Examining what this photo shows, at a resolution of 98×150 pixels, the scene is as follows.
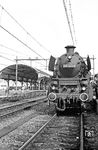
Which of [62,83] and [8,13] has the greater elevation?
[8,13]

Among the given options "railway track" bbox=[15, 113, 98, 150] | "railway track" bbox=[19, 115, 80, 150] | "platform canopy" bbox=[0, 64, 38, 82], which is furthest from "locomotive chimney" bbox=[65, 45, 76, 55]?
"platform canopy" bbox=[0, 64, 38, 82]

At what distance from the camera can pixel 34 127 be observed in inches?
328

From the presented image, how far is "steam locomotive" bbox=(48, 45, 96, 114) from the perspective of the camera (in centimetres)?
1053

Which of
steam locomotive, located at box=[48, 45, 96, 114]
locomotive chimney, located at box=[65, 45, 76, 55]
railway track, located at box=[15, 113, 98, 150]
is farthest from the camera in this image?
locomotive chimney, located at box=[65, 45, 76, 55]

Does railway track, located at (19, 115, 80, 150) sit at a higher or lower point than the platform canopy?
lower

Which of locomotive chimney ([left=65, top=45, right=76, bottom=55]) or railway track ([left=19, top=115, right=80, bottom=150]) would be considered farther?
locomotive chimney ([left=65, top=45, right=76, bottom=55])

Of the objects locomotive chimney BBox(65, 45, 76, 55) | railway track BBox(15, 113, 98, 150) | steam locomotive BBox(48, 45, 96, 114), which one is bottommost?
railway track BBox(15, 113, 98, 150)

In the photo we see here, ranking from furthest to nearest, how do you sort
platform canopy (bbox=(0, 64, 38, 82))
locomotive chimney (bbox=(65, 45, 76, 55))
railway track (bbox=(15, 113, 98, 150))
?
platform canopy (bbox=(0, 64, 38, 82)) < locomotive chimney (bbox=(65, 45, 76, 55)) < railway track (bbox=(15, 113, 98, 150))

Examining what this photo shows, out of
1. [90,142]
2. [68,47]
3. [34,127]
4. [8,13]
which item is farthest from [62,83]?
[90,142]

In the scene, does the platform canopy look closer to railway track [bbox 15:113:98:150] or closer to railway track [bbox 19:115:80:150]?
railway track [bbox 19:115:80:150]

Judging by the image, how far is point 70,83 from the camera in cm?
1100

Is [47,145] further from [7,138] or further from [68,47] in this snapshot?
[68,47]

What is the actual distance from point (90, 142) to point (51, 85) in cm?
549

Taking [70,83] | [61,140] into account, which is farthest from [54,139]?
[70,83]
